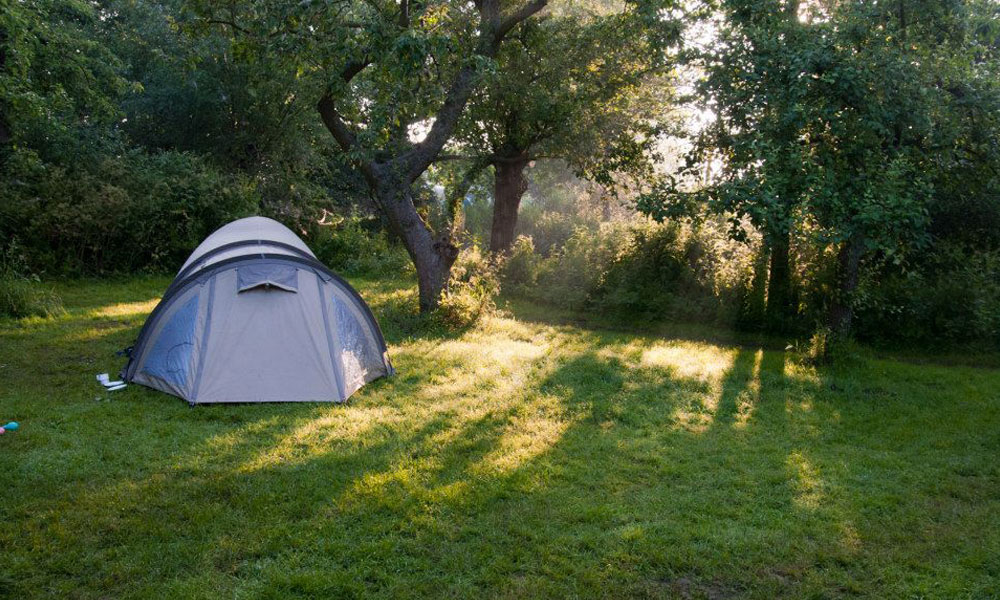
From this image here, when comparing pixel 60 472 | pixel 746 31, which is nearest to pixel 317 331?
pixel 60 472

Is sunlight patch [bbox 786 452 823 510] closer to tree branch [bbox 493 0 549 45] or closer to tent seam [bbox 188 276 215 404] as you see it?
tent seam [bbox 188 276 215 404]

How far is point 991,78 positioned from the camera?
8.45 meters

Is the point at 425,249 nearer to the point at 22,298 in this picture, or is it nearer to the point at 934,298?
the point at 22,298

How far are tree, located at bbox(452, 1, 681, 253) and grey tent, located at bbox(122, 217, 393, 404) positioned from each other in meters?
5.87

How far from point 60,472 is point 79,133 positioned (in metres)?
12.0

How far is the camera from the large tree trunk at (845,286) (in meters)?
10.2

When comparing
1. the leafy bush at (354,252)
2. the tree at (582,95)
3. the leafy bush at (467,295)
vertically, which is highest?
the tree at (582,95)

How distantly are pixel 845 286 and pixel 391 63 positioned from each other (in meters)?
7.23

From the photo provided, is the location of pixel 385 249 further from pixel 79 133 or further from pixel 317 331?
pixel 317 331

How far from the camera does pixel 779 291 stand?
41.0ft

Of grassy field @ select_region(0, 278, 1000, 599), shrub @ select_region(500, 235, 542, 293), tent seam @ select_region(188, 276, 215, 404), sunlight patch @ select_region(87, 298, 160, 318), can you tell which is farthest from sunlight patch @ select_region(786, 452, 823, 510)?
sunlight patch @ select_region(87, 298, 160, 318)

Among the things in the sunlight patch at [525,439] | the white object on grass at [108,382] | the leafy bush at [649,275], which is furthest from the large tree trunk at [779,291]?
the white object on grass at [108,382]

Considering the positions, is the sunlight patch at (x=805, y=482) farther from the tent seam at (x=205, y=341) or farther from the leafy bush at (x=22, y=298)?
the leafy bush at (x=22, y=298)

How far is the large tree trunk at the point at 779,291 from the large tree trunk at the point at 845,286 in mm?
1588
